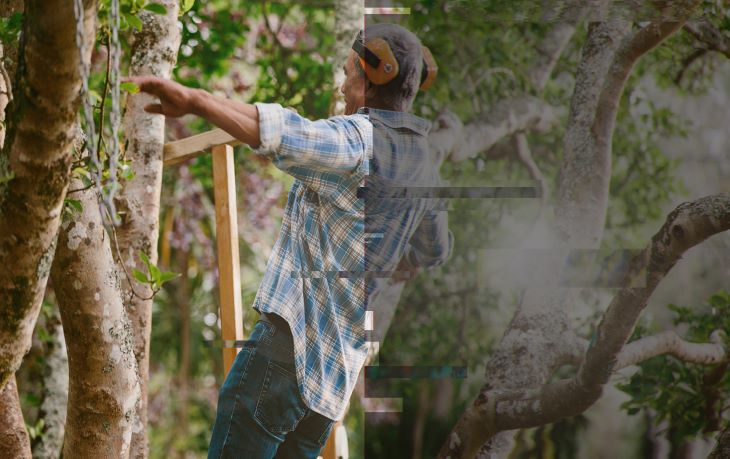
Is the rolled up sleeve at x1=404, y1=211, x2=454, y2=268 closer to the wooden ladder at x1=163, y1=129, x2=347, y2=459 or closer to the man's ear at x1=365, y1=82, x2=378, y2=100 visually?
the man's ear at x1=365, y1=82, x2=378, y2=100

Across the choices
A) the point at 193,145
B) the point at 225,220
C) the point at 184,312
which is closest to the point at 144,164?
the point at 193,145

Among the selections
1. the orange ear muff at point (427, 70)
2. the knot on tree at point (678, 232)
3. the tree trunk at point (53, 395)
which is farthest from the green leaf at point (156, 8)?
the tree trunk at point (53, 395)

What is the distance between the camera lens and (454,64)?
1848 millimetres

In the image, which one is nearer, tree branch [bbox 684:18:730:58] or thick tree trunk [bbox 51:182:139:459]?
thick tree trunk [bbox 51:182:139:459]

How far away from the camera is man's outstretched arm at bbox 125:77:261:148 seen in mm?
1296

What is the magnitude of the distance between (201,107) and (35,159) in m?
0.26

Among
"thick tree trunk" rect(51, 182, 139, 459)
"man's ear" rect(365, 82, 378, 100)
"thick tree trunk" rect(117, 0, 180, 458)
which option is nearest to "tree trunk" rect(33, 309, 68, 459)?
"thick tree trunk" rect(117, 0, 180, 458)

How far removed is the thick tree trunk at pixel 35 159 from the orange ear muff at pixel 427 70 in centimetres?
80

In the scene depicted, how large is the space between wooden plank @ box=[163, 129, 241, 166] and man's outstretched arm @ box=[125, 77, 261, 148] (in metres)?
1.16

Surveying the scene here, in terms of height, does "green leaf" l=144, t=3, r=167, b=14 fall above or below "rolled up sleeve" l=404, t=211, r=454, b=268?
above

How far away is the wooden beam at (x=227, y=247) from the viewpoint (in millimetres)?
2475

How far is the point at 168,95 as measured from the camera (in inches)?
51.0

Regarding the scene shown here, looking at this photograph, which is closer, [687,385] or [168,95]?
[168,95]

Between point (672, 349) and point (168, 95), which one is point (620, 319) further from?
point (168, 95)
